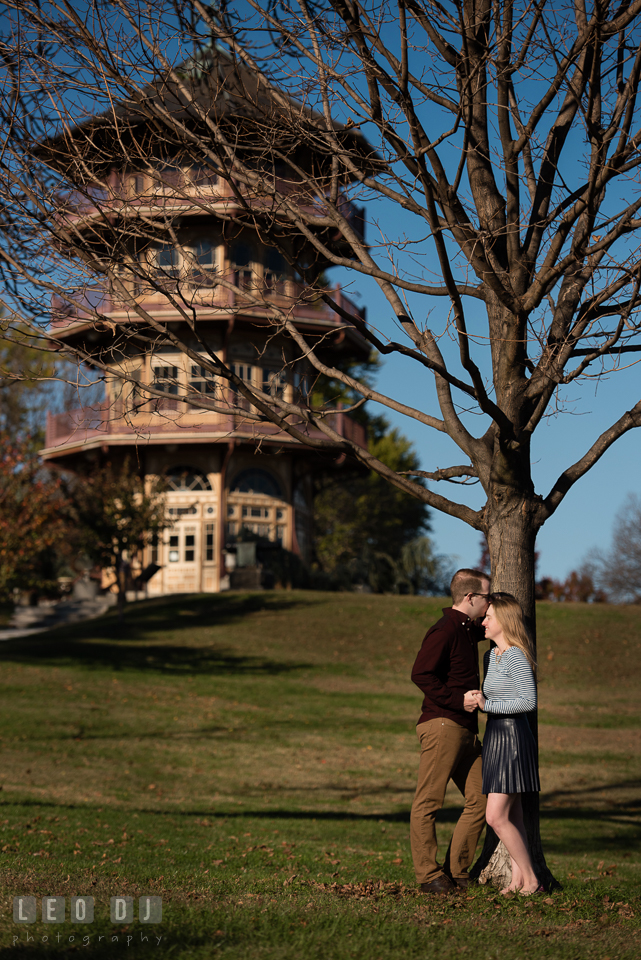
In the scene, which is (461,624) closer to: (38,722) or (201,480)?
(38,722)

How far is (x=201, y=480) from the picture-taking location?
30734 millimetres

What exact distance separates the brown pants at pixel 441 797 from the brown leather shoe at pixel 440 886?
0.03 metres

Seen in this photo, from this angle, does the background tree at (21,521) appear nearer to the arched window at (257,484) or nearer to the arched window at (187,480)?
the arched window at (187,480)

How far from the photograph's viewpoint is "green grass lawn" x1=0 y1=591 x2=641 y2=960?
4.36m

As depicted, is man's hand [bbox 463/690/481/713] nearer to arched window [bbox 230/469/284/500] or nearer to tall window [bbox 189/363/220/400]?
tall window [bbox 189/363/220/400]

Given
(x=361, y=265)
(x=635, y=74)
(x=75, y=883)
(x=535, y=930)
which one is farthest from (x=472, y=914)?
(x=635, y=74)

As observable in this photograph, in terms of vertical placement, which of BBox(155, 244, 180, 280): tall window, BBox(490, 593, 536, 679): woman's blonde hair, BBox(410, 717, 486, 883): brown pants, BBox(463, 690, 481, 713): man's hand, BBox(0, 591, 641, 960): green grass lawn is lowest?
BBox(0, 591, 641, 960): green grass lawn

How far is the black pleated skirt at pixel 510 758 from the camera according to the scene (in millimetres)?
5094

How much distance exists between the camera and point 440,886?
524 centimetres

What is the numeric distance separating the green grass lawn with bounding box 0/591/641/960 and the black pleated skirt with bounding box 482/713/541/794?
2.09ft

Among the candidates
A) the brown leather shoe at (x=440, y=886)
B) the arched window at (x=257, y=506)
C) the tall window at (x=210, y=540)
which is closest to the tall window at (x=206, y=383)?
the brown leather shoe at (x=440, y=886)

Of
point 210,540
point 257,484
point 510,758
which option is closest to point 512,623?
point 510,758

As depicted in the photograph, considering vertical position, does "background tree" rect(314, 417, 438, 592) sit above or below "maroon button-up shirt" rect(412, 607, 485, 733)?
above

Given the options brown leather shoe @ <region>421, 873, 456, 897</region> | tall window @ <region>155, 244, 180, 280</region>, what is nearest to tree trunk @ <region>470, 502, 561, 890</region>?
brown leather shoe @ <region>421, 873, 456, 897</region>
